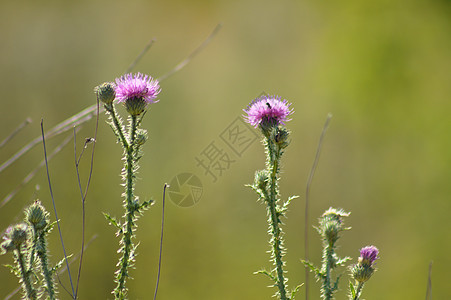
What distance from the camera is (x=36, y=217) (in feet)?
2.59

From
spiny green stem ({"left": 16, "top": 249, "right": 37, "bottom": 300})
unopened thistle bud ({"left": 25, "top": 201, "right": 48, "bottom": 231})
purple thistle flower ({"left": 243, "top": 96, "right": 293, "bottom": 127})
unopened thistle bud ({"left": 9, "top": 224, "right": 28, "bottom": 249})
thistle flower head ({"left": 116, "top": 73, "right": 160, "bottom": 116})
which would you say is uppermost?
purple thistle flower ({"left": 243, "top": 96, "right": 293, "bottom": 127})

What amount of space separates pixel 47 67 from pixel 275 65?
104cm

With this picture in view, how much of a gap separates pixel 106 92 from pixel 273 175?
0.35 meters

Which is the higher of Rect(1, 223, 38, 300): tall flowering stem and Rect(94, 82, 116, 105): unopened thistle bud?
Rect(94, 82, 116, 105): unopened thistle bud

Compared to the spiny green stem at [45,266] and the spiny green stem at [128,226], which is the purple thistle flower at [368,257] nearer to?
the spiny green stem at [128,226]

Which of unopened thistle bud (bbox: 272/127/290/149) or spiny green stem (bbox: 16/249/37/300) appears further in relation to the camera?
unopened thistle bud (bbox: 272/127/290/149)

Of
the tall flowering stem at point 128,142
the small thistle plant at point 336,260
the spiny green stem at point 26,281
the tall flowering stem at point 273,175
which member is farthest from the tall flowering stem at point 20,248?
the small thistle plant at point 336,260

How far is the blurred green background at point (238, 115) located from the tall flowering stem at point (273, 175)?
1033 millimetres

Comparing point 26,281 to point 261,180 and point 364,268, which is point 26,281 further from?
point 364,268

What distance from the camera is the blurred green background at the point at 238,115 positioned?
77.4 inches

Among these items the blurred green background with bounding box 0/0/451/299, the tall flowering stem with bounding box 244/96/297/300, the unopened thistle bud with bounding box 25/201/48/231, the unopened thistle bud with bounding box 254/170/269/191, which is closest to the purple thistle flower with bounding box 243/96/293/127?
the tall flowering stem with bounding box 244/96/297/300

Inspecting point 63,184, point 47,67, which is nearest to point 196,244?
point 63,184

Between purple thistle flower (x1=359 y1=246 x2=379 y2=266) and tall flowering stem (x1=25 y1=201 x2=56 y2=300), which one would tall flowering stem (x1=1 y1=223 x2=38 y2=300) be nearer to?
tall flowering stem (x1=25 y1=201 x2=56 y2=300)

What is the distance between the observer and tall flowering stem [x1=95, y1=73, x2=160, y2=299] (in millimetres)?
812
